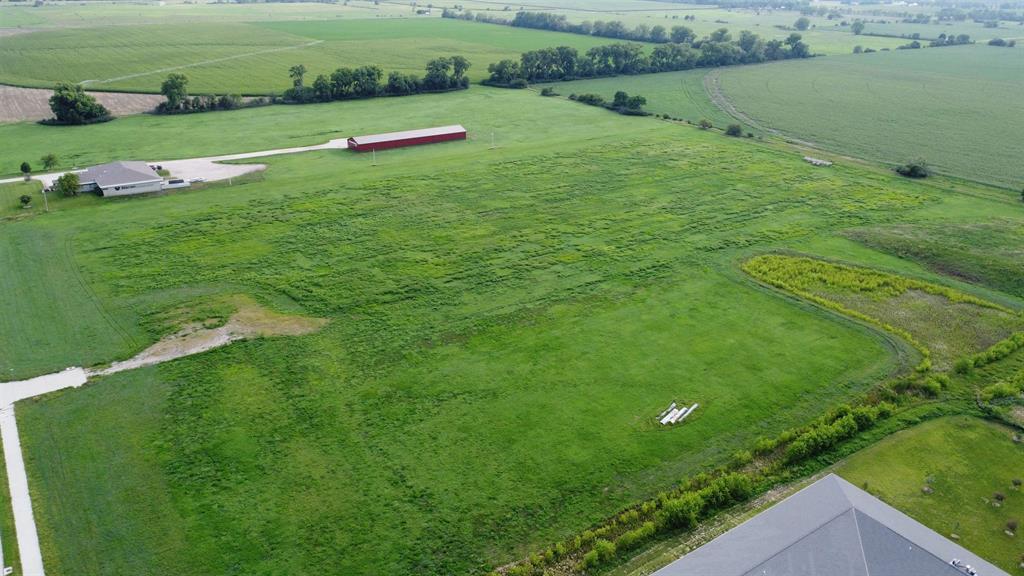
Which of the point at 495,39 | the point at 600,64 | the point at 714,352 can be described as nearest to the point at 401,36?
the point at 495,39

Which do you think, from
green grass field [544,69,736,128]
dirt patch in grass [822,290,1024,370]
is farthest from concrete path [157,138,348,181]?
dirt patch in grass [822,290,1024,370]

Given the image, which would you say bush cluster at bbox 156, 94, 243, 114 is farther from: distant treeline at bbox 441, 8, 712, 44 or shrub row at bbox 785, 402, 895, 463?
distant treeline at bbox 441, 8, 712, 44

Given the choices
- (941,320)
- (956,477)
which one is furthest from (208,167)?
(956,477)

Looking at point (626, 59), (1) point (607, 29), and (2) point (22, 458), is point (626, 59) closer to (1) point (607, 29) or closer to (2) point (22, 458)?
(1) point (607, 29)

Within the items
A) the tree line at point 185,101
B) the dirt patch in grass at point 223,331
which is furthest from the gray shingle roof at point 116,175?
the tree line at point 185,101

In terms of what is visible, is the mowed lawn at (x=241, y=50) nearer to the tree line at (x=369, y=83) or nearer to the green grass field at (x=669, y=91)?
the tree line at (x=369, y=83)

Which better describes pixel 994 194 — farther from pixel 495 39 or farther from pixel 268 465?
pixel 495 39
